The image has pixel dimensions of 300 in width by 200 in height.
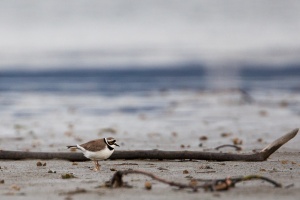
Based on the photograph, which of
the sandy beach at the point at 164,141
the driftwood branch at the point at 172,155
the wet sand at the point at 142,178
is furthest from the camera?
the driftwood branch at the point at 172,155

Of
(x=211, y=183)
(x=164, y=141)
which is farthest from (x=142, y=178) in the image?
(x=164, y=141)

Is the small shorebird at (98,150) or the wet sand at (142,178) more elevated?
the small shorebird at (98,150)

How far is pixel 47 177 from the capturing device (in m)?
10.2

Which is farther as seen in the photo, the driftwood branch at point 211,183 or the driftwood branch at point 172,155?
the driftwood branch at point 172,155

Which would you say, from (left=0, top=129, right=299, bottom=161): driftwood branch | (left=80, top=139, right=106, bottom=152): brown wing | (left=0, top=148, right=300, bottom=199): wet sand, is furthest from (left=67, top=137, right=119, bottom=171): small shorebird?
(left=0, top=129, right=299, bottom=161): driftwood branch

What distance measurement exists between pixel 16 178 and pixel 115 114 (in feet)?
42.8

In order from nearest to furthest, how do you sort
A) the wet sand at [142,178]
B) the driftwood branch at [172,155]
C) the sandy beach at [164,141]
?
A: the wet sand at [142,178], the sandy beach at [164,141], the driftwood branch at [172,155]

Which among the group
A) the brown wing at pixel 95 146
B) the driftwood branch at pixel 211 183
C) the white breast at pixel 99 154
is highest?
the brown wing at pixel 95 146

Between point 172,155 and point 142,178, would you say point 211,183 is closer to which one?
point 142,178

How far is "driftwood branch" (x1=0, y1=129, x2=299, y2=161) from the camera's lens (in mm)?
11445

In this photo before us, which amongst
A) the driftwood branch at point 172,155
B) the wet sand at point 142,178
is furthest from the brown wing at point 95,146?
the driftwood branch at point 172,155

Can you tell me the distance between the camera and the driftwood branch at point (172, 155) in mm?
11445

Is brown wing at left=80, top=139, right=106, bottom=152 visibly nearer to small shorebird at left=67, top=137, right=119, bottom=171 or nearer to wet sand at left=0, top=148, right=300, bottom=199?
small shorebird at left=67, top=137, right=119, bottom=171

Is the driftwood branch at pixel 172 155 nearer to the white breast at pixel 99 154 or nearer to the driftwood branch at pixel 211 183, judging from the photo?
the white breast at pixel 99 154
